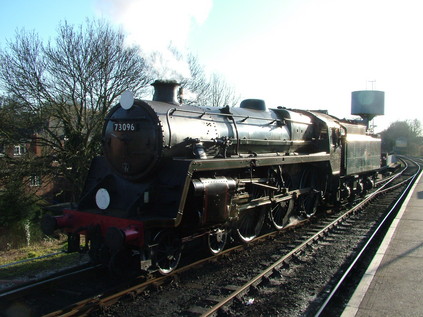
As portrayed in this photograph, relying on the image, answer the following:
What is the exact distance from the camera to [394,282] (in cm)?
535

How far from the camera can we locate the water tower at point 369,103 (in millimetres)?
50656

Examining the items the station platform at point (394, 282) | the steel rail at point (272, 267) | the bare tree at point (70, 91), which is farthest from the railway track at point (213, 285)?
the bare tree at point (70, 91)

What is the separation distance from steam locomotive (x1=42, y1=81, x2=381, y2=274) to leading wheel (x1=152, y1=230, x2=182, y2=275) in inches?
0.6

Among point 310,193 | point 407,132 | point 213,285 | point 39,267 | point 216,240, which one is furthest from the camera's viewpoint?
point 407,132

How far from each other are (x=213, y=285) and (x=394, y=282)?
2605mm

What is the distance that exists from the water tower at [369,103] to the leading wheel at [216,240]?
159 feet

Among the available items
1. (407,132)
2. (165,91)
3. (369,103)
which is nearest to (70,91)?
(165,91)

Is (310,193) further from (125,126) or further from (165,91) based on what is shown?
(125,126)

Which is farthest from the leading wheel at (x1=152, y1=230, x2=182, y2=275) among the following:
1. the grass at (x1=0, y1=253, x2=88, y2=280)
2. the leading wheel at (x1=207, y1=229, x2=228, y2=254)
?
the grass at (x1=0, y1=253, x2=88, y2=280)

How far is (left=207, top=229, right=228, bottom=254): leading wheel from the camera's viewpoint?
261 inches

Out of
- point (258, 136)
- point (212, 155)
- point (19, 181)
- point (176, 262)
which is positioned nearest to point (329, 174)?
point (258, 136)

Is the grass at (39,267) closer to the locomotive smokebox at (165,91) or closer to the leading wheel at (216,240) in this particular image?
the leading wheel at (216,240)

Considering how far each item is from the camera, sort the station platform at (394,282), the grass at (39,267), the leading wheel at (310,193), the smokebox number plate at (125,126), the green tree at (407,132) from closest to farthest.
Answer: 1. the station platform at (394,282)
2. the smokebox number plate at (125,126)
3. the grass at (39,267)
4. the leading wheel at (310,193)
5. the green tree at (407,132)

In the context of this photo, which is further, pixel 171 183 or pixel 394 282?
pixel 171 183
